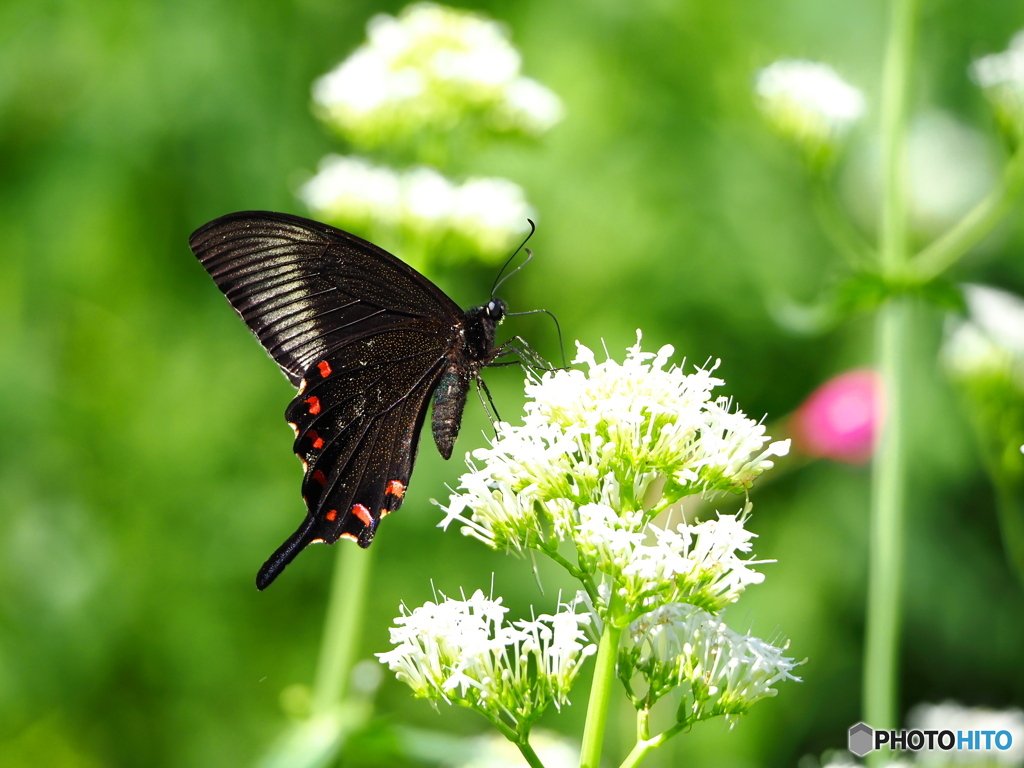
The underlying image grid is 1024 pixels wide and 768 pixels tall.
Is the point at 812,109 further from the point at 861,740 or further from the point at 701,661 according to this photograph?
the point at 701,661

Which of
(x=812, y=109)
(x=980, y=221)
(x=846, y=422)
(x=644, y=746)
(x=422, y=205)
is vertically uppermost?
(x=812, y=109)

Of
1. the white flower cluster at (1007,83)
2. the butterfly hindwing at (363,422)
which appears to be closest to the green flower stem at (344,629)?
the butterfly hindwing at (363,422)

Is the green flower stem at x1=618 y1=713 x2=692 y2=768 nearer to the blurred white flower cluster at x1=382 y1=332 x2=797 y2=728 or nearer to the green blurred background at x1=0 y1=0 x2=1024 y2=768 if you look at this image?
the blurred white flower cluster at x1=382 y1=332 x2=797 y2=728

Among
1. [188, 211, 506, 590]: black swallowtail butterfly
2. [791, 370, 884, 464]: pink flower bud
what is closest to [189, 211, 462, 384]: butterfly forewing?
[188, 211, 506, 590]: black swallowtail butterfly

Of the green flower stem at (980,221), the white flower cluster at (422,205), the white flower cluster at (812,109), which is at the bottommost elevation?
the green flower stem at (980,221)

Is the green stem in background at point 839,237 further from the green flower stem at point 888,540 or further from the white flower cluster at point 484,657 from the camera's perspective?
the white flower cluster at point 484,657

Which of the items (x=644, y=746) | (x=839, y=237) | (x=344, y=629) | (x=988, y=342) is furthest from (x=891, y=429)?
(x=344, y=629)
